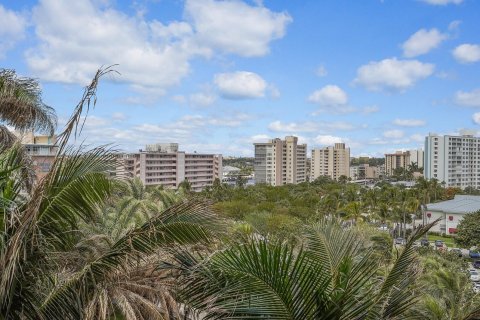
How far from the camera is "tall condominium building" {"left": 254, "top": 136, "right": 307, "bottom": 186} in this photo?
119475mm

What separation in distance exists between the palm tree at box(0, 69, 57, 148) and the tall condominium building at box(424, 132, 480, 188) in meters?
111

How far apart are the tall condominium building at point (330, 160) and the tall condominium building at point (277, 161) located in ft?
82.6

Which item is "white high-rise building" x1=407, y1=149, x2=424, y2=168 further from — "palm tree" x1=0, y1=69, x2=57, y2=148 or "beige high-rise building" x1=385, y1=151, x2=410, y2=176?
"palm tree" x1=0, y1=69, x2=57, y2=148

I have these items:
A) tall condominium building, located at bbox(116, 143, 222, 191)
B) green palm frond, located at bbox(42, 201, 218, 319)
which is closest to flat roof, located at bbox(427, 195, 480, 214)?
tall condominium building, located at bbox(116, 143, 222, 191)

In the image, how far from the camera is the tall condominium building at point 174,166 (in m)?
89.2

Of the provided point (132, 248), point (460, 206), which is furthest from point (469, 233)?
point (132, 248)

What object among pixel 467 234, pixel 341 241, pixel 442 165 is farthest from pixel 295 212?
pixel 442 165

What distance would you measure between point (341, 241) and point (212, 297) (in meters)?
Answer: 1.73

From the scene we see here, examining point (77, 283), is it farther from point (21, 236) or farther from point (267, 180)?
point (267, 180)

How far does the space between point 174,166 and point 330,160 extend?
6543 cm

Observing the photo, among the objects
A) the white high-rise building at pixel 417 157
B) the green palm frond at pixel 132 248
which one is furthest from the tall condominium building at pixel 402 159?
the green palm frond at pixel 132 248

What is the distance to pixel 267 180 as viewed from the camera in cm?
12194

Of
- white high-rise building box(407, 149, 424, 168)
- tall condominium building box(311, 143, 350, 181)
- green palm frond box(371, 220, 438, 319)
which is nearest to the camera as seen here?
green palm frond box(371, 220, 438, 319)

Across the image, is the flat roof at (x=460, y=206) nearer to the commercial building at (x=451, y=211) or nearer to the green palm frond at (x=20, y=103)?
the commercial building at (x=451, y=211)
